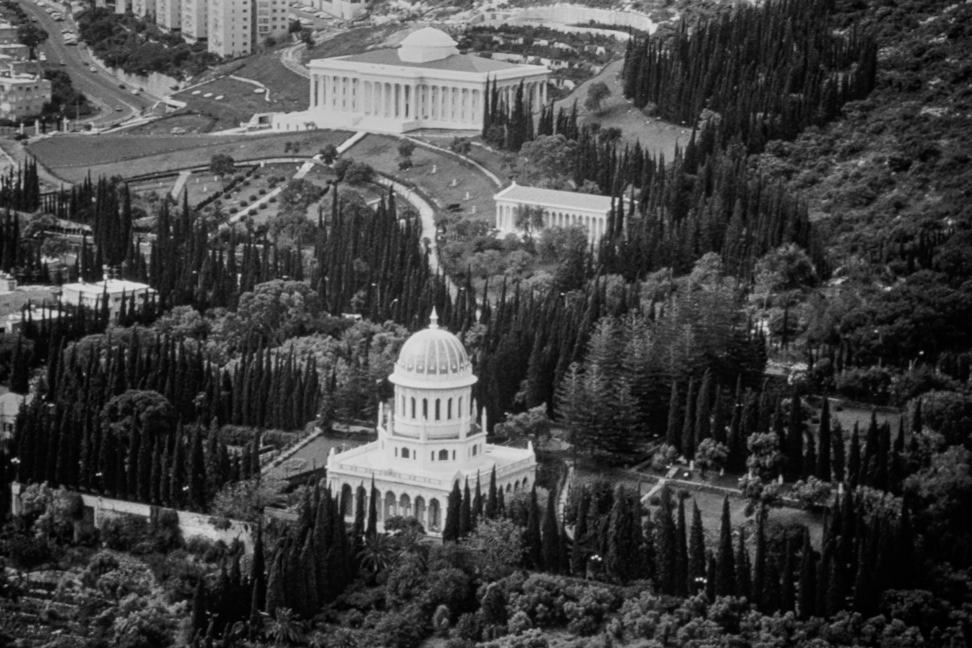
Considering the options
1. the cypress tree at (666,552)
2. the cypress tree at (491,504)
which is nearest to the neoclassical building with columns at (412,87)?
the cypress tree at (491,504)

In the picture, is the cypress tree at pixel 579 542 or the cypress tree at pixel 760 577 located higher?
the cypress tree at pixel 760 577

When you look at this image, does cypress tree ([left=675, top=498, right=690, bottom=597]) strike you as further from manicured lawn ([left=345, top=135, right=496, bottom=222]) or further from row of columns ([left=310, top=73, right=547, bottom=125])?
row of columns ([left=310, top=73, right=547, bottom=125])

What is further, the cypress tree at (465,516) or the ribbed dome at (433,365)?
the ribbed dome at (433,365)

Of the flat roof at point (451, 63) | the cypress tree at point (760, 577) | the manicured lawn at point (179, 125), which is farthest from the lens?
the manicured lawn at point (179, 125)

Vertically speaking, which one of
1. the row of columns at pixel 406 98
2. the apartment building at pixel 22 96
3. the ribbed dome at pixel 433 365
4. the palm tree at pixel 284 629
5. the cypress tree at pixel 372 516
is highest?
the ribbed dome at pixel 433 365

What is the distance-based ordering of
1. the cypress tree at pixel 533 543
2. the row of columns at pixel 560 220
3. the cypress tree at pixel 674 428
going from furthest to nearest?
the row of columns at pixel 560 220
the cypress tree at pixel 674 428
the cypress tree at pixel 533 543

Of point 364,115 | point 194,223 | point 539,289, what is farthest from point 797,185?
point 364,115

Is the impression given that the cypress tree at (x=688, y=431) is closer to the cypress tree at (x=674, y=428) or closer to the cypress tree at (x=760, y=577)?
the cypress tree at (x=674, y=428)

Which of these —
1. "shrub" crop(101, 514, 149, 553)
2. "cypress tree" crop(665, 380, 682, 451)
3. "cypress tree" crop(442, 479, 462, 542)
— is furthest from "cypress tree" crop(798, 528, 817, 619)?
"shrub" crop(101, 514, 149, 553)
